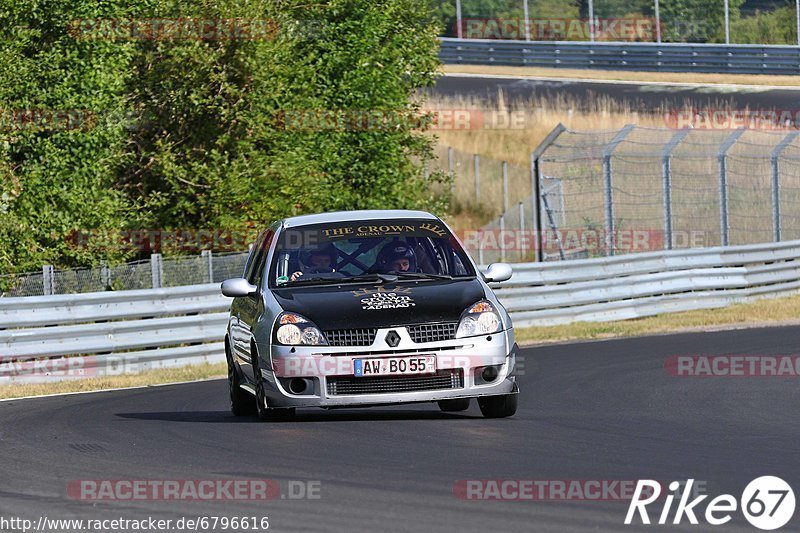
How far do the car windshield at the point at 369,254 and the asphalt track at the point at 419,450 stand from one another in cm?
107

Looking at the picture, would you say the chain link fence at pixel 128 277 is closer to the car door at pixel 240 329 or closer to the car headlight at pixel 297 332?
the car door at pixel 240 329

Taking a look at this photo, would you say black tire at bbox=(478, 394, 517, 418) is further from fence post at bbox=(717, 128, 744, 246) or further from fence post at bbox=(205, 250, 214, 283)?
fence post at bbox=(717, 128, 744, 246)

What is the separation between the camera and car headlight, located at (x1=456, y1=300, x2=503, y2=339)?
10.5m

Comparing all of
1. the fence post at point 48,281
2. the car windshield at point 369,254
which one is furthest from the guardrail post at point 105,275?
the car windshield at point 369,254

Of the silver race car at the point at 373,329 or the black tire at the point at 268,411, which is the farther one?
the black tire at the point at 268,411

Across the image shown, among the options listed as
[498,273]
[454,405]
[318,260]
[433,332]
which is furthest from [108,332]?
[433,332]

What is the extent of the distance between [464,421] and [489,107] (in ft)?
118

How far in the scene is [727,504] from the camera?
22.4 ft

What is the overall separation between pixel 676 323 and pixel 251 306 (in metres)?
11.7

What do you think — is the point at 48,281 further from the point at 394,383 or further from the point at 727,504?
the point at 727,504

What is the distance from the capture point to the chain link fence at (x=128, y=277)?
19172 mm

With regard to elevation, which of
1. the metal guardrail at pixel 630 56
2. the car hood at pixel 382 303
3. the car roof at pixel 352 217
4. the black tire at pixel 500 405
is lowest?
the black tire at pixel 500 405

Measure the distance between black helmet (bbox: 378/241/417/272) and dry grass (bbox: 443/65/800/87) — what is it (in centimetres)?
3771

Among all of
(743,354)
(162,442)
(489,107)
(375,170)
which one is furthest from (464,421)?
(489,107)
